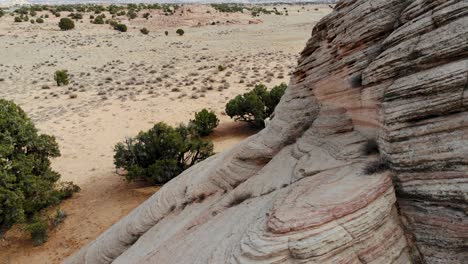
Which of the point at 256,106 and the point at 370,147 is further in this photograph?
the point at 256,106

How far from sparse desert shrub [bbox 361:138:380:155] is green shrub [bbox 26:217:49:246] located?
10.5 meters

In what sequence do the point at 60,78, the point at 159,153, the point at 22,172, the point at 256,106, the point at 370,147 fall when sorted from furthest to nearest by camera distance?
the point at 60,78, the point at 256,106, the point at 159,153, the point at 22,172, the point at 370,147

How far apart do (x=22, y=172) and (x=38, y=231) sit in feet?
6.32

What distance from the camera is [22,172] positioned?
12336 mm

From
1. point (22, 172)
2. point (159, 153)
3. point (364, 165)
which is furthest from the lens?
point (159, 153)

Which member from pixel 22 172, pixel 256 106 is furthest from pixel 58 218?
pixel 256 106

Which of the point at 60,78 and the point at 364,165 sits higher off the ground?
the point at 364,165

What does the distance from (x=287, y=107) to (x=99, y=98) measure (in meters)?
22.7

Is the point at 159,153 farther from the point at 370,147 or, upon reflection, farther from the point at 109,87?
the point at 109,87

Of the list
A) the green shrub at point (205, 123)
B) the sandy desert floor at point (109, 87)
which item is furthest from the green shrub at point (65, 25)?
the green shrub at point (205, 123)

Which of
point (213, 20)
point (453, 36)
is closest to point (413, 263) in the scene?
point (453, 36)

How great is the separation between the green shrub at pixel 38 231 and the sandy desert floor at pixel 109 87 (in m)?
0.23

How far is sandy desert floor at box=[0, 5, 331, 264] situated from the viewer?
47.3 ft

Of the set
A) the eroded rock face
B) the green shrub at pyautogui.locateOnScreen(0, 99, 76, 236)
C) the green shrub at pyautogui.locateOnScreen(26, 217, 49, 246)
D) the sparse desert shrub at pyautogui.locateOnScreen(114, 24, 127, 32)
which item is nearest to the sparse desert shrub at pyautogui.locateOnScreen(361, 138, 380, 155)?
the eroded rock face
